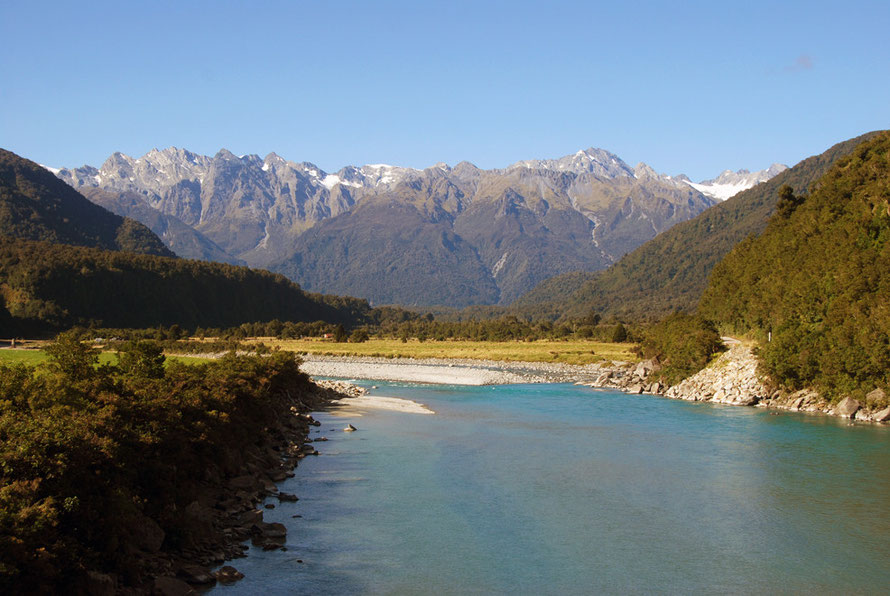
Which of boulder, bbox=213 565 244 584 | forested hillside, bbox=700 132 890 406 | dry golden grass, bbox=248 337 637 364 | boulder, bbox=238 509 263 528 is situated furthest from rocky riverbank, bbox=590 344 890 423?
boulder, bbox=213 565 244 584

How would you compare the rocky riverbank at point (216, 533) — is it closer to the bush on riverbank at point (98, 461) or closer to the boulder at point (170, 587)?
the boulder at point (170, 587)

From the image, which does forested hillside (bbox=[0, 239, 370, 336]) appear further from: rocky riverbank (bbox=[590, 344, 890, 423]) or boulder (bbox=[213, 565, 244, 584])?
boulder (bbox=[213, 565, 244, 584])

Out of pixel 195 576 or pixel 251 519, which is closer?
pixel 195 576

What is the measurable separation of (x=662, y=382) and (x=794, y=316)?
14.3 m

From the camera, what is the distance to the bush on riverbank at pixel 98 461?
12477mm

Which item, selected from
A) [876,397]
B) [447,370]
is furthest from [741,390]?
[447,370]

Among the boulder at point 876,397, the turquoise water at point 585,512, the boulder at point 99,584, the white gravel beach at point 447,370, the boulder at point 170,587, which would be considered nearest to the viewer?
the boulder at point 99,584

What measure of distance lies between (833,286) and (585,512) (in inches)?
1451

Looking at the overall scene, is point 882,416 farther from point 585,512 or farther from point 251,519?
point 251,519

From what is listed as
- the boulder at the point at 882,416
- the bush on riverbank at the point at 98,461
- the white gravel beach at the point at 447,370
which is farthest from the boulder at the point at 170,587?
the white gravel beach at the point at 447,370

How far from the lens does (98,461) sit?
49.2 feet

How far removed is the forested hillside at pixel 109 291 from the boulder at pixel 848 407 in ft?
376

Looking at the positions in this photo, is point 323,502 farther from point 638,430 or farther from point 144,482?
point 638,430

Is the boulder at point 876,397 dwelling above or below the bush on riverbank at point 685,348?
below
